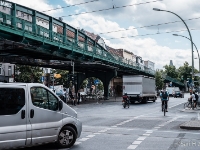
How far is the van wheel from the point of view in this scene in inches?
353

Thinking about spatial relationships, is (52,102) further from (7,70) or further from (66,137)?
(7,70)

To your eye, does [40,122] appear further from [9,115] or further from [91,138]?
[91,138]

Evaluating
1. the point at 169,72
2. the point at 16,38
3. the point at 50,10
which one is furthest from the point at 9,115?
the point at 169,72

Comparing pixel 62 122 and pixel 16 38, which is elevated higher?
pixel 16 38

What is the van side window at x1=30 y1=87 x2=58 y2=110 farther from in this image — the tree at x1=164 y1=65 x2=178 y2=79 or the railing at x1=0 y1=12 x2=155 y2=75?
the tree at x1=164 y1=65 x2=178 y2=79

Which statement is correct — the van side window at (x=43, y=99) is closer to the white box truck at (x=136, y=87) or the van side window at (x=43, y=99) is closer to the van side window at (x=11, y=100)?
the van side window at (x=11, y=100)

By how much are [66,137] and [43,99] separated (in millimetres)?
1292

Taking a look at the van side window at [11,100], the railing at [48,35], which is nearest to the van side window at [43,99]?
the van side window at [11,100]

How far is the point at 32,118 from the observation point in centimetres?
818

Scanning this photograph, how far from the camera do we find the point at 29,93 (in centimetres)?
820

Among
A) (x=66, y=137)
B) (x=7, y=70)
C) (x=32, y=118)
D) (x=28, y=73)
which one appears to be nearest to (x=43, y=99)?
(x=32, y=118)

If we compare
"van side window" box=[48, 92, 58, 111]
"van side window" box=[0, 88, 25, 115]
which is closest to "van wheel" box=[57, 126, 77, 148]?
"van side window" box=[48, 92, 58, 111]

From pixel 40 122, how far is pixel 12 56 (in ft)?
98.1

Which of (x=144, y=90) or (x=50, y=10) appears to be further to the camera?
(x=144, y=90)
